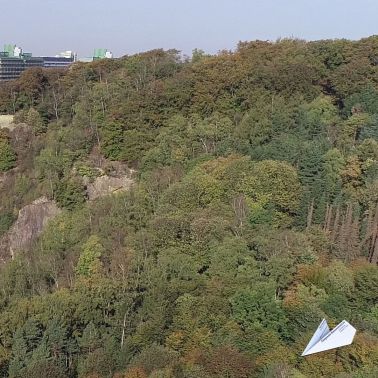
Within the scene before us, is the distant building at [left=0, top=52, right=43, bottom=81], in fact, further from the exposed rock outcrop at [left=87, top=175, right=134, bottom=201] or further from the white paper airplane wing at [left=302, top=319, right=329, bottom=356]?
the white paper airplane wing at [left=302, top=319, right=329, bottom=356]

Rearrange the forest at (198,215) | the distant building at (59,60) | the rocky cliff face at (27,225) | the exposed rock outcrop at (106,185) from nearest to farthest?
1. the forest at (198,215)
2. the rocky cliff face at (27,225)
3. the exposed rock outcrop at (106,185)
4. the distant building at (59,60)

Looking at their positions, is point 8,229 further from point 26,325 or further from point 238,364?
point 238,364

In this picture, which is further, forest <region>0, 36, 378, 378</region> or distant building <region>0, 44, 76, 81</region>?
distant building <region>0, 44, 76, 81</region>

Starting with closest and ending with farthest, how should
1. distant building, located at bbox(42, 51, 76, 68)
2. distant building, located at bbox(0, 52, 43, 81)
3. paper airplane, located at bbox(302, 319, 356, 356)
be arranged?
paper airplane, located at bbox(302, 319, 356, 356) → distant building, located at bbox(0, 52, 43, 81) → distant building, located at bbox(42, 51, 76, 68)

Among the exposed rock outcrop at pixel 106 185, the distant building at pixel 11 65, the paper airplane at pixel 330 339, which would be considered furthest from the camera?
the distant building at pixel 11 65

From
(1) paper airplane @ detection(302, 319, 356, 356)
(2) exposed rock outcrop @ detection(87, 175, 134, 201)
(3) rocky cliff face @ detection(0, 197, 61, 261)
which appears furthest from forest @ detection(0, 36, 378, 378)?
(3) rocky cliff face @ detection(0, 197, 61, 261)

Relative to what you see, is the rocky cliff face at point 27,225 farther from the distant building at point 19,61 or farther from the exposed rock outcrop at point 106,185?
the distant building at point 19,61

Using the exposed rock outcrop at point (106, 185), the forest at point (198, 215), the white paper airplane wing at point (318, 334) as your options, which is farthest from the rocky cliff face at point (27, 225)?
the white paper airplane wing at point (318, 334)
